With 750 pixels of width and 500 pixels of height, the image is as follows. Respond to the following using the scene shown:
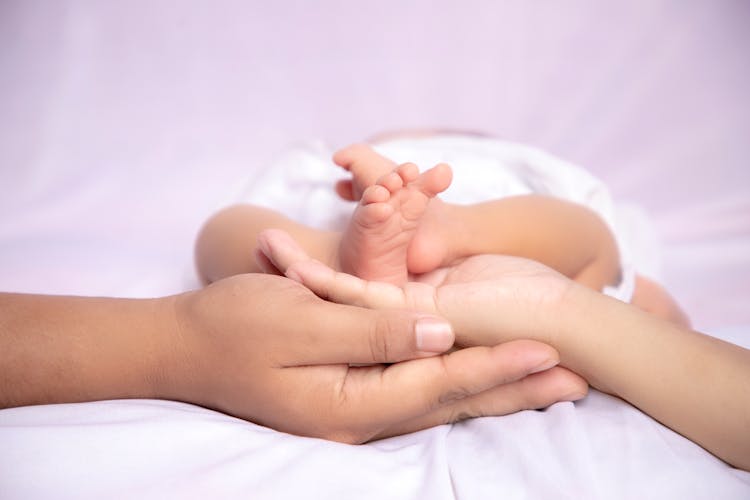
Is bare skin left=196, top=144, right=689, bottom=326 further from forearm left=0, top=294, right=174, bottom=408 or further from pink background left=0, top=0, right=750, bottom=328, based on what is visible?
pink background left=0, top=0, right=750, bottom=328

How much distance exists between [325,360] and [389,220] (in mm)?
210

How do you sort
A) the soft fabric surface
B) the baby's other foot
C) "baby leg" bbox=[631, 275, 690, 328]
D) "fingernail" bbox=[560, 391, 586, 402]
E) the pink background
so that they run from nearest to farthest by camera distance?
"fingernail" bbox=[560, 391, 586, 402] < the baby's other foot < "baby leg" bbox=[631, 275, 690, 328] < the soft fabric surface < the pink background

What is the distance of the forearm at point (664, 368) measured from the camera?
2.54 feet

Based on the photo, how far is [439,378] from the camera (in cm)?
77

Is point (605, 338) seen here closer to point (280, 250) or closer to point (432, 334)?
point (432, 334)

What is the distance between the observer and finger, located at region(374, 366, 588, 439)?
0.84 m

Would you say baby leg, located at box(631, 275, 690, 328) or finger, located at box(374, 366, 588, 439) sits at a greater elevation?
baby leg, located at box(631, 275, 690, 328)

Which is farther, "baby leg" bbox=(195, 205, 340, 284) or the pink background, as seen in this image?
the pink background

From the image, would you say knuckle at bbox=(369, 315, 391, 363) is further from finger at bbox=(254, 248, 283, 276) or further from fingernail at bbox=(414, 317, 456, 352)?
finger at bbox=(254, 248, 283, 276)

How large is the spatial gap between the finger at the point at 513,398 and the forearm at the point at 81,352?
31 cm

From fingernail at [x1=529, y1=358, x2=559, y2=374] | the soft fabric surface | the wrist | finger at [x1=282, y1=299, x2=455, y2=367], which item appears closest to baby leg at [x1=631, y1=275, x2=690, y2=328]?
the soft fabric surface

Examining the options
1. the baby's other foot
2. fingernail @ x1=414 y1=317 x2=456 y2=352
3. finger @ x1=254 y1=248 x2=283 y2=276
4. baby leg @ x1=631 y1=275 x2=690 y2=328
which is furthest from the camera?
baby leg @ x1=631 y1=275 x2=690 y2=328

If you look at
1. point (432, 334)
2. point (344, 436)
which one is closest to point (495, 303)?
point (432, 334)

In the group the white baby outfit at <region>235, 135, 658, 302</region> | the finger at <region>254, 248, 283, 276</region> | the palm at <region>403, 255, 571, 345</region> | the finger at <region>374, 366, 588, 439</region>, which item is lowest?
the finger at <region>374, 366, 588, 439</region>
